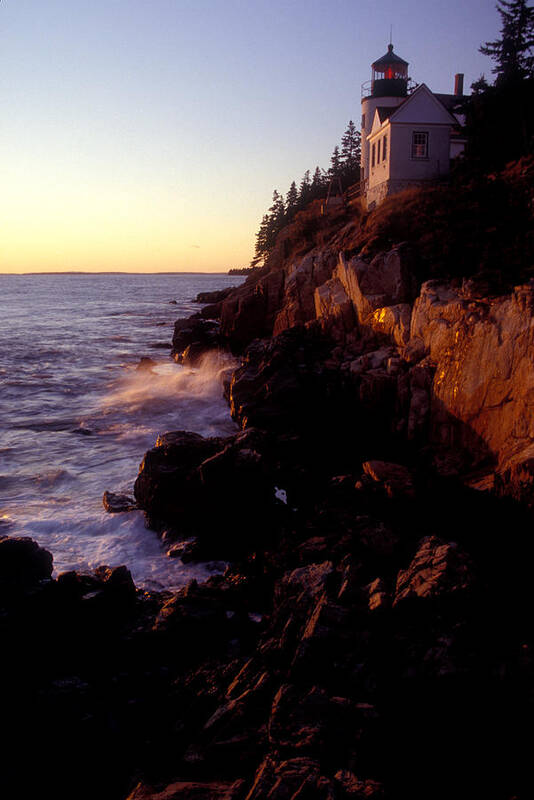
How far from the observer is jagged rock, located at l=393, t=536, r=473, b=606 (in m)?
6.41

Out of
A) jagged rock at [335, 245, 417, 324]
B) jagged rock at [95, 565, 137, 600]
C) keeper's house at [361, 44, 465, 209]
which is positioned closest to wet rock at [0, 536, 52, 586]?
jagged rock at [95, 565, 137, 600]

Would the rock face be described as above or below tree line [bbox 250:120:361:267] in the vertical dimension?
below

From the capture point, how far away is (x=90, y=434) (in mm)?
19156

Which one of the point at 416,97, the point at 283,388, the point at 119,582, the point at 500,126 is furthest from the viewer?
the point at 416,97

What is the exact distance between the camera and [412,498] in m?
11.0

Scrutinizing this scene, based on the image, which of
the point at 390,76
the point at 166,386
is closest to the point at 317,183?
the point at 390,76

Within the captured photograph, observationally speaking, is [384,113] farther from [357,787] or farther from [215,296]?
[215,296]

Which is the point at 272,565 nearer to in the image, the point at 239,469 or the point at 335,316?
the point at 239,469

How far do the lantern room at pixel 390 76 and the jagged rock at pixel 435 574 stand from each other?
4130 centimetres

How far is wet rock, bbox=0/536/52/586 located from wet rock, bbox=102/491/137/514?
14.3ft

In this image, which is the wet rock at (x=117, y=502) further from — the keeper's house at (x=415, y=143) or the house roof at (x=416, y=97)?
the house roof at (x=416, y=97)

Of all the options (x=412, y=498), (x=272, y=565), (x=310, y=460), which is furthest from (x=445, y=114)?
(x=272, y=565)

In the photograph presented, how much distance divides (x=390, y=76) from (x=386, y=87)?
1926 millimetres

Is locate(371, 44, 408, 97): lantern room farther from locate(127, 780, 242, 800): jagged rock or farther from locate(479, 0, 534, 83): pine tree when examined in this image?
locate(127, 780, 242, 800): jagged rock
